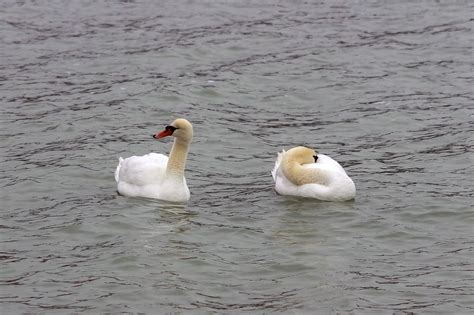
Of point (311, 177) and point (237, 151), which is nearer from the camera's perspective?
point (311, 177)

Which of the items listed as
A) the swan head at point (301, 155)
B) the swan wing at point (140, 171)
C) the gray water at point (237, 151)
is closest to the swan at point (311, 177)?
the swan head at point (301, 155)

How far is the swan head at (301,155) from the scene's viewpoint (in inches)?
554

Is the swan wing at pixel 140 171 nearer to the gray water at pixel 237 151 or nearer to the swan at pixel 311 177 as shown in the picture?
the gray water at pixel 237 151

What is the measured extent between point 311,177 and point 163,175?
1.67m

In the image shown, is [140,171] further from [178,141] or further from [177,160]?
[178,141]

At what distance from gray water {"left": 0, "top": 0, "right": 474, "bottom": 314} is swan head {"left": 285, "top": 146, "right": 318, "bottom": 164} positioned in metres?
0.43

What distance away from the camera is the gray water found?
35.6 ft

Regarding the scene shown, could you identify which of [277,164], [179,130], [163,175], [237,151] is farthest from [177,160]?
[237,151]

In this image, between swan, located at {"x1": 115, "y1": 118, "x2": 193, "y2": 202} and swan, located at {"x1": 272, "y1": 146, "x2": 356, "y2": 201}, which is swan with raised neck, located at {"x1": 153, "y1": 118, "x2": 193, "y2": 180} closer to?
swan, located at {"x1": 115, "y1": 118, "x2": 193, "y2": 202}

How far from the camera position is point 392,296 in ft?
34.6

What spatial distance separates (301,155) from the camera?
46.3ft

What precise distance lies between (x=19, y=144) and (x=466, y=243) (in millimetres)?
5929

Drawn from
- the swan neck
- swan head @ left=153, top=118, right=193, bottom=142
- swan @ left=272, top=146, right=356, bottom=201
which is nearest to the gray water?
swan @ left=272, top=146, right=356, bottom=201

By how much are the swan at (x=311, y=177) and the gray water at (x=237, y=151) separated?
142mm
